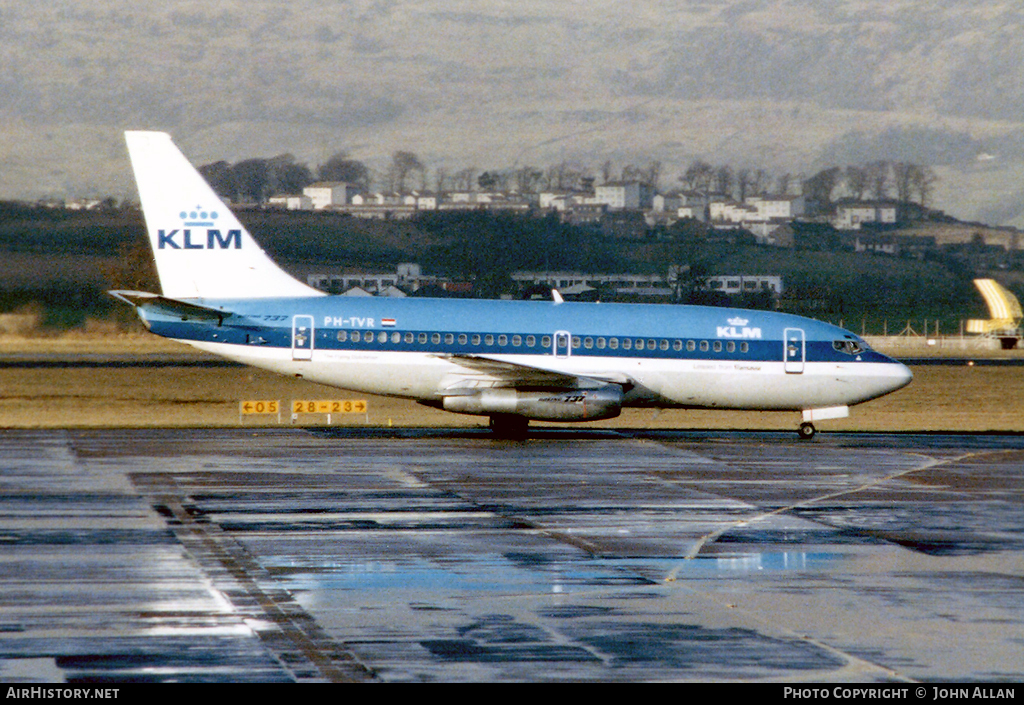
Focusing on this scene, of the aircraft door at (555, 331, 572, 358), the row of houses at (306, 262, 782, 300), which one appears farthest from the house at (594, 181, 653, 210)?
the aircraft door at (555, 331, 572, 358)

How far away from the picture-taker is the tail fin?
128 feet

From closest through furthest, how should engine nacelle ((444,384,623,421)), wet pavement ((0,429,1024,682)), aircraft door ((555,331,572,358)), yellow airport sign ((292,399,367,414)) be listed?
wet pavement ((0,429,1024,682))
engine nacelle ((444,384,623,421))
aircraft door ((555,331,572,358))
yellow airport sign ((292,399,367,414))

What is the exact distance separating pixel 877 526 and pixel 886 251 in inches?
3930

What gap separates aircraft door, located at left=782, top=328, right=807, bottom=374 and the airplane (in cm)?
4

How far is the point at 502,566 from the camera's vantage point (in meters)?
17.9

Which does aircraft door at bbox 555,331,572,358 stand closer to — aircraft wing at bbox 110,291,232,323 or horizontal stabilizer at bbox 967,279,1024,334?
aircraft wing at bbox 110,291,232,323

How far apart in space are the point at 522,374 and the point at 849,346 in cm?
1005

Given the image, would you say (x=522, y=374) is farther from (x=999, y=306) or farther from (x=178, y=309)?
(x=999, y=306)

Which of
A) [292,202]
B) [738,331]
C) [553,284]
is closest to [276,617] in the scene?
[738,331]

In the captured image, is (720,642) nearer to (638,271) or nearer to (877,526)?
(877,526)

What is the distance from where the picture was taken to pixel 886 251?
117 m

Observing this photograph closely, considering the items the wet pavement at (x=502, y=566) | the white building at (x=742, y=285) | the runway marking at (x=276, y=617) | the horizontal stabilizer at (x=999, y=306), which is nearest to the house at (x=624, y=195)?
the horizontal stabilizer at (x=999, y=306)

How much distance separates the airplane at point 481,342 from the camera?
37219 mm

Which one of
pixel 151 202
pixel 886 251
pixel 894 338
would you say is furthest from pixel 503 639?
pixel 886 251
